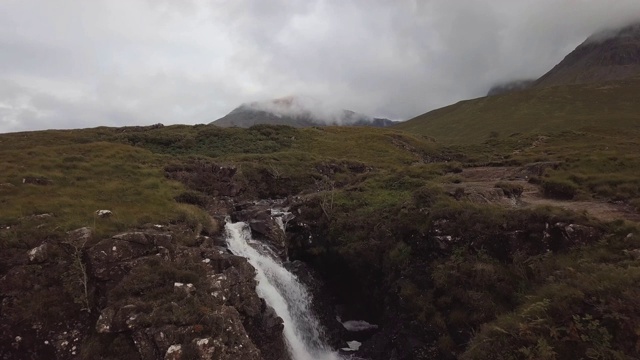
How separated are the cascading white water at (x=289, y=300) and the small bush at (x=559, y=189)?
22028 millimetres

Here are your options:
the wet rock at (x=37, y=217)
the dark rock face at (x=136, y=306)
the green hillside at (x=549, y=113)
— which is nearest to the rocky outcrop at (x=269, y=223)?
the dark rock face at (x=136, y=306)

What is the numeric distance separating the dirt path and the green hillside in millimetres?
94787

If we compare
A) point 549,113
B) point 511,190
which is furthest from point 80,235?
point 549,113

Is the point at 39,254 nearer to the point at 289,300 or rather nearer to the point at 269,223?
the point at 289,300

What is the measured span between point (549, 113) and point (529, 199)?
6165 inches

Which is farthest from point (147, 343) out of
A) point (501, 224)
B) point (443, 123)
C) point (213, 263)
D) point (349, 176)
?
point (443, 123)

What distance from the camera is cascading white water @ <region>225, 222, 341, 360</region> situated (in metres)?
24.1

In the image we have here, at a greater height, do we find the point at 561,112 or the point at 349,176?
the point at 561,112

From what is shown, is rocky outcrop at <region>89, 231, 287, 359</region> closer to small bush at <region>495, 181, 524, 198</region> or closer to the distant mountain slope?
small bush at <region>495, 181, 524, 198</region>

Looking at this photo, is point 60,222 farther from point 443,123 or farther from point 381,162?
point 443,123

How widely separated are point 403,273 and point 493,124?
157 m

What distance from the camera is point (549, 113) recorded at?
162 metres

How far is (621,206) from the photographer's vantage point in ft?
84.7

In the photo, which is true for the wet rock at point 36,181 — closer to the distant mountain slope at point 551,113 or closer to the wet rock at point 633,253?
the wet rock at point 633,253
